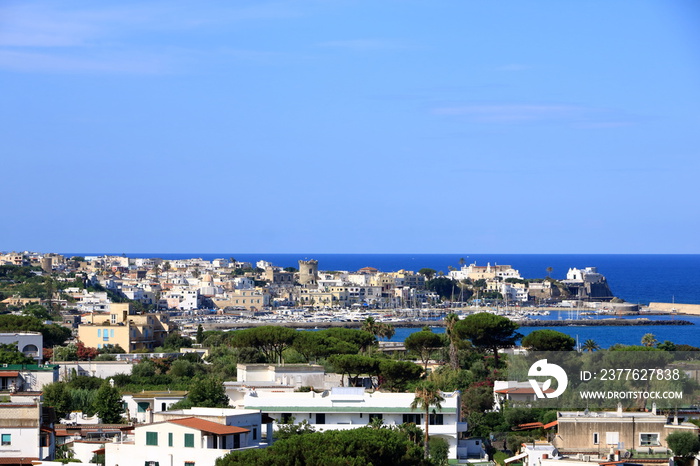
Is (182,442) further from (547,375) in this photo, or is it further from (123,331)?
(123,331)

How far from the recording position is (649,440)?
26547 mm

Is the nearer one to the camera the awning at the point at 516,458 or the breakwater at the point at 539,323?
the awning at the point at 516,458

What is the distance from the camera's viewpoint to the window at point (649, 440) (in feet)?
86.7

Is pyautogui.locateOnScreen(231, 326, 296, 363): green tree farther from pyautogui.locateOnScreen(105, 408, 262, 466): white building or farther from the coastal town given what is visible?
pyautogui.locateOnScreen(105, 408, 262, 466): white building

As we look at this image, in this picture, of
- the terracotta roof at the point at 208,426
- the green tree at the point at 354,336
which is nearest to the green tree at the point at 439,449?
the terracotta roof at the point at 208,426

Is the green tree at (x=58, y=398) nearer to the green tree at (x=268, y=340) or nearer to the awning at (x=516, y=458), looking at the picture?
the awning at (x=516, y=458)

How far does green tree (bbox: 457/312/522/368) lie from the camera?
48344 millimetres

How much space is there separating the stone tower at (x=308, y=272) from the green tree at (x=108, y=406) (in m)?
141

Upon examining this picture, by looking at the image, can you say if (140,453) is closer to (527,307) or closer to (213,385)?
(213,385)

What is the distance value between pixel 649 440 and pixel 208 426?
10233 millimetres

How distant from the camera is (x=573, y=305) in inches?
6403

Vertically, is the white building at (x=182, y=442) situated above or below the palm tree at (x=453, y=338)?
below

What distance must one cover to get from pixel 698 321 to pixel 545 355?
9322cm

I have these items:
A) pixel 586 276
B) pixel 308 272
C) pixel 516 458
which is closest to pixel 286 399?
pixel 516 458
